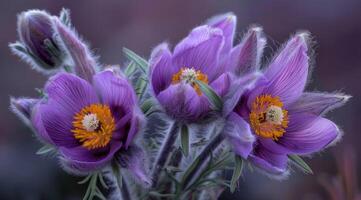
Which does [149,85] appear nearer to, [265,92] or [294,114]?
[265,92]

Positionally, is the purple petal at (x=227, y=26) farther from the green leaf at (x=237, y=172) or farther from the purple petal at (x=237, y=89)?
the green leaf at (x=237, y=172)

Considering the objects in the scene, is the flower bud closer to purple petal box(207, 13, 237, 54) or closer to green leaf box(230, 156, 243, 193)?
purple petal box(207, 13, 237, 54)

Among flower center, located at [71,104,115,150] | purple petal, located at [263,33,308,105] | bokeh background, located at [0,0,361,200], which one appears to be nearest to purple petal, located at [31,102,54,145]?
flower center, located at [71,104,115,150]

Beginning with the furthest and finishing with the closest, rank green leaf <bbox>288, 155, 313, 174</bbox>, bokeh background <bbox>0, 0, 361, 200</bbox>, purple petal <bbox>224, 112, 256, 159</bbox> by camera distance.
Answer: bokeh background <bbox>0, 0, 361, 200</bbox>
green leaf <bbox>288, 155, 313, 174</bbox>
purple petal <bbox>224, 112, 256, 159</bbox>

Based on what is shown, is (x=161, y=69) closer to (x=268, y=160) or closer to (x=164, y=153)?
(x=164, y=153)

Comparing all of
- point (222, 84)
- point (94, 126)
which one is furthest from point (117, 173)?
point (222, 84)

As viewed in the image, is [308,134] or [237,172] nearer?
[237,172]
